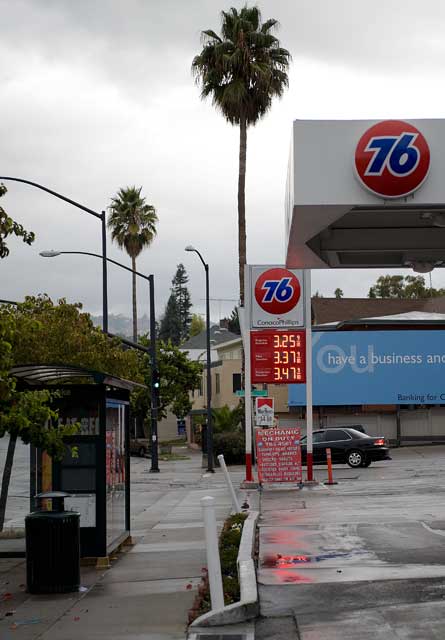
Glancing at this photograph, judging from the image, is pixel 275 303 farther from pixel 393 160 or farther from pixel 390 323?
pixel 390 323

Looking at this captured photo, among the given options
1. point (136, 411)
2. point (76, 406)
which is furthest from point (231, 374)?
point (76, 406)

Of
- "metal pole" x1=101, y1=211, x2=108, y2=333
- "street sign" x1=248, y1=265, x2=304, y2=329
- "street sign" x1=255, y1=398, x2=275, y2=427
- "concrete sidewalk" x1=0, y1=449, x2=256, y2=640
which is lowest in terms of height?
"concrete sidewalk" x1=0, y1=449, x2=256, y2=640

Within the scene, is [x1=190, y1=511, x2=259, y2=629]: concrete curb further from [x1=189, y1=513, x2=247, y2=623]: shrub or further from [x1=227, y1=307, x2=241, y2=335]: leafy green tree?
[x1=227, y1=307, x2=241, y2=335]: leafy green tree

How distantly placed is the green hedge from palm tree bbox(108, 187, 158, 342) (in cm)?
2372

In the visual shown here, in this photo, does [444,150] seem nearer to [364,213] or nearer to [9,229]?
[364,213]

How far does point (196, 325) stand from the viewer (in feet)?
552

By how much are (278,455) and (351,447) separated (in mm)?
10932

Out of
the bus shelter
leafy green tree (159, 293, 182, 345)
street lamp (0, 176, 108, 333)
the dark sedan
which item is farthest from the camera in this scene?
leafy green tree (159, 293, 182, 345)

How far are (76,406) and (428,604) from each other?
584cm

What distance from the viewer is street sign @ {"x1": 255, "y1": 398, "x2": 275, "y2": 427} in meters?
31.9

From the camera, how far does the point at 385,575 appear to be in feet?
37.7

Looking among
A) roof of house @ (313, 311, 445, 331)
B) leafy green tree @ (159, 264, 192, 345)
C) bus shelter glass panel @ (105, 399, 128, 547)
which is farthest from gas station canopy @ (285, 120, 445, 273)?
leafy green tree @ (159, 264, 192, 345)

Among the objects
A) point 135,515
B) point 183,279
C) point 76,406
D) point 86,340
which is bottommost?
point 135,515

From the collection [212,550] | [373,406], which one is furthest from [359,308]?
[212,550]
